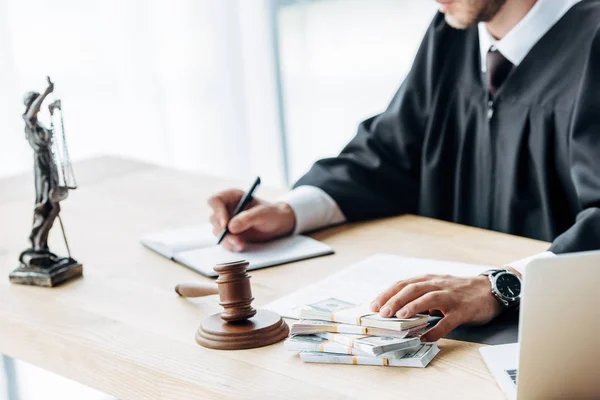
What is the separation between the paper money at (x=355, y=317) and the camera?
1.37 metres

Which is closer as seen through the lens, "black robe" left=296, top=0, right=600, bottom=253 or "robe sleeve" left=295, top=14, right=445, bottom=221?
"black robe" left=296, top=0, right=600, bottom=253

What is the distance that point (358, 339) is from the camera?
1357 millimetres

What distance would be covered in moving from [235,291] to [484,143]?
40.5 inches

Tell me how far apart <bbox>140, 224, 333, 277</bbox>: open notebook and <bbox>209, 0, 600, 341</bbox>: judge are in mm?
39

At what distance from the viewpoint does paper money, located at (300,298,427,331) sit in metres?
1.37

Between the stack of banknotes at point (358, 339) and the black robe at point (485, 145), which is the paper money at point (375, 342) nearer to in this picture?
the stack of banknotes at point (358, 339)

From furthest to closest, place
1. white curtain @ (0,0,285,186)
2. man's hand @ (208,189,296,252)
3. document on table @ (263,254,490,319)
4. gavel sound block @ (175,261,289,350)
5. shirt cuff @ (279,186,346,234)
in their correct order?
white curtain @ (0,0,285,186) < shirt cuff @ (279,186,346,234) < man's hand @ (208,189,296,252) < document on table @ (263,254,490,319) < gavel sound block @ (175,261,289,350)

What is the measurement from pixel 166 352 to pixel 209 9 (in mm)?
2992

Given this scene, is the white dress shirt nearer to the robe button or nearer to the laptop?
the robe button

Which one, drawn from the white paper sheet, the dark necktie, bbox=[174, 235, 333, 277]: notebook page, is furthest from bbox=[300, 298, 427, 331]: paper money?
the dark necktie

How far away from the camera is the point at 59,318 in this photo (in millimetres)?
1624

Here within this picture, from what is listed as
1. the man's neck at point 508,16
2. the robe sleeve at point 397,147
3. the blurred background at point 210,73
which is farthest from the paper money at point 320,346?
the blurred background at point 210,73

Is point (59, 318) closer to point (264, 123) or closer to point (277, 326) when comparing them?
point (277, 326)

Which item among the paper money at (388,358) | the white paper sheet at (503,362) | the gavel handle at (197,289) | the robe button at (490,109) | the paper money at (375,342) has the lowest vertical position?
the white paper sheet at (503,362)
